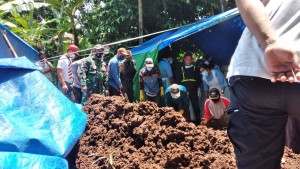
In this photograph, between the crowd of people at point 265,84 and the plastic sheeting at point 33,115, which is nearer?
the crowd of people at point 265,84

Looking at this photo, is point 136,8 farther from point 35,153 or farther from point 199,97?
point 35,153

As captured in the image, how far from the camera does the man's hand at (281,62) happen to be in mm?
1261

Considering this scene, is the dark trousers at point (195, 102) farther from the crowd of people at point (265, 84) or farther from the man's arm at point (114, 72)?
the crowd of people at point (265, 84)

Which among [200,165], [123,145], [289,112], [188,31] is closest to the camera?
[289,112]

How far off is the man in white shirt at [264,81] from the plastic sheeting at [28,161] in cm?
127

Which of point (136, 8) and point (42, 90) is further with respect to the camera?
point (136, 8)

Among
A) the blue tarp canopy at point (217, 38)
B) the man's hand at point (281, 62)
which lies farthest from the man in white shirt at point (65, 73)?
the man's hand at point (281, 62)

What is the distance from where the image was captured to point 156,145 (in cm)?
384

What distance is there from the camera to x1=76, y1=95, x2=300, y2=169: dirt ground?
138 inches

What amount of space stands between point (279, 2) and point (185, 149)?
2.38 metres

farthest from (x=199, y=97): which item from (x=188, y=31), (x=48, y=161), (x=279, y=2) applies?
(x=279, y=2)

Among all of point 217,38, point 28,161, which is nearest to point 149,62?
point 217,38

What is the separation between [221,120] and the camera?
247 inches

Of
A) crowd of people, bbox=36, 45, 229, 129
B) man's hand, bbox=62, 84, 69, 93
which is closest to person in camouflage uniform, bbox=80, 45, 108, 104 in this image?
crowd of people, bbox=36, 45, 229, 129
